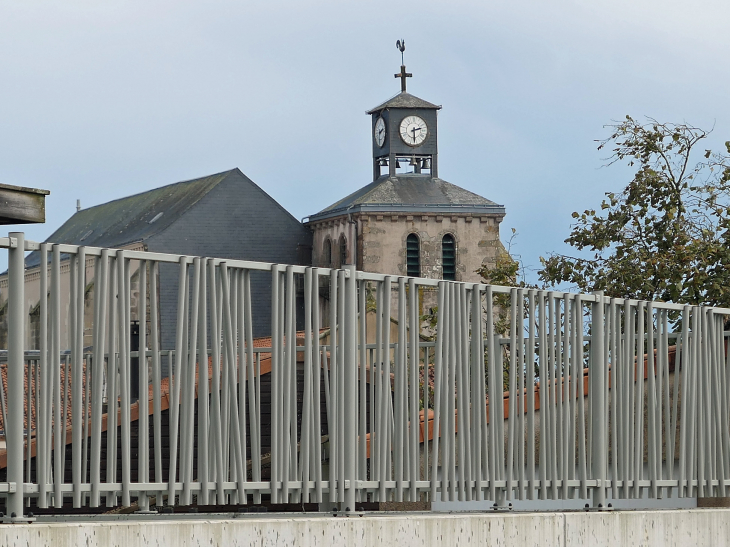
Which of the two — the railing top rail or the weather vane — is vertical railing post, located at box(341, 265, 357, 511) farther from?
the weather vane

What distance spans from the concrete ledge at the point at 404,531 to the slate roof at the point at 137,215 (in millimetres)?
68780

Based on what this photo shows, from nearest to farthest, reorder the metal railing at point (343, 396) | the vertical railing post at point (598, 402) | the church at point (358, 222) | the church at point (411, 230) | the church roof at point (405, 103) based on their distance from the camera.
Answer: the metal railing at point (343, 396)
the vertical railing post at point (598, 402)
the church at point (358, 222)
the church at point (411, 230)
the church roof at point (405, 103)

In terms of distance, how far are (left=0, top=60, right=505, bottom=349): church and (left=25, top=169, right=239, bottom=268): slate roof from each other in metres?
0.12

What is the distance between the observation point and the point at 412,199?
84500mm

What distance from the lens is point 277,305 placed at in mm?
5871

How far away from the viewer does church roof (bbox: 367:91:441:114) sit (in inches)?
3484

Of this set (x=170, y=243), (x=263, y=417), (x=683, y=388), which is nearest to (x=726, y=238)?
(x=263, y=417)

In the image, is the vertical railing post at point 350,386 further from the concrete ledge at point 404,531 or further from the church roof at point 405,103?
the church roof at point 405,103

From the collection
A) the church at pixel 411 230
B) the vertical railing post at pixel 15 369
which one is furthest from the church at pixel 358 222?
the vertical railing post at pixel 15 369

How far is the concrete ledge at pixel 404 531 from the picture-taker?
4.93 meters

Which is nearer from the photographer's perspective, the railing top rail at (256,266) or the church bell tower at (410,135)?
the railing top rail at (256,266)

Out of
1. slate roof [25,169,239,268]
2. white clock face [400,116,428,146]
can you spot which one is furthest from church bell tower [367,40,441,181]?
slate roof [25,169,239,268]

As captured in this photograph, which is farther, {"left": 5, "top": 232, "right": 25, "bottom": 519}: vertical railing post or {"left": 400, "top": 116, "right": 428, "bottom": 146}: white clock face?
{"left": 400, "top": 116, "right": 428, "bottom": 146}: white clock face

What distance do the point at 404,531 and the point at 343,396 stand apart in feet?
2.23
